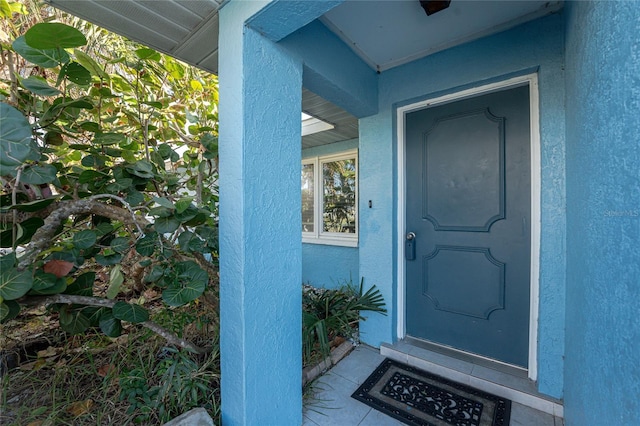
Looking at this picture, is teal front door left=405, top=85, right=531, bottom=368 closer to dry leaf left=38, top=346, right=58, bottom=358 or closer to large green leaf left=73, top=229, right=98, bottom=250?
large green leaf left=73, top=229, right=98, bottom=250

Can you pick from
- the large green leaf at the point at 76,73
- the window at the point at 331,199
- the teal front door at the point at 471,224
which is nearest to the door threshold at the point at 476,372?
the teal front door at the point at 471,224

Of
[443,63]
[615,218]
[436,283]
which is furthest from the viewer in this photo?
[436,283]

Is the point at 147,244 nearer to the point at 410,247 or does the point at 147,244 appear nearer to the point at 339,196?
the point at 410,247

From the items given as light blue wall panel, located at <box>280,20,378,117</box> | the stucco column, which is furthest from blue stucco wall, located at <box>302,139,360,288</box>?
the stucco column

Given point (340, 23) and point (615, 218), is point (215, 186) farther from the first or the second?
point (615, 218)

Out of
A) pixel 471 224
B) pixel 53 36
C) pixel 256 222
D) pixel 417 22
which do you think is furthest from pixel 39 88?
pixel 471 224

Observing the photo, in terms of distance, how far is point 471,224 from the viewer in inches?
89.1

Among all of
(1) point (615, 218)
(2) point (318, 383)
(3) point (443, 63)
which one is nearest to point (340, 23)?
(3) point (443, 63)

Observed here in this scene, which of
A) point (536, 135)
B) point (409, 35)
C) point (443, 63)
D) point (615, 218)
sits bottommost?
point (615, 218)

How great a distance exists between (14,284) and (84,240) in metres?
0.36

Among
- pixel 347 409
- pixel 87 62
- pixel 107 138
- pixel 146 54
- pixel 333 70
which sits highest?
pixel 333 70

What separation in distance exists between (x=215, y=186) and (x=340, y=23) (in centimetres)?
171

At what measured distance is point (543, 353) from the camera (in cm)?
186

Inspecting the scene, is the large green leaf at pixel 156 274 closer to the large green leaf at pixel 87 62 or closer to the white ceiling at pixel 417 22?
the large green leaf at pixel 87 62
